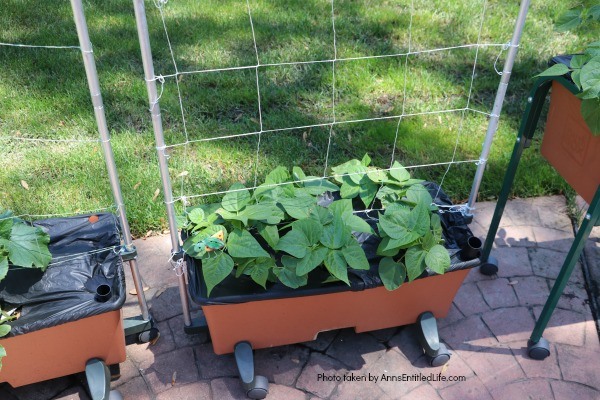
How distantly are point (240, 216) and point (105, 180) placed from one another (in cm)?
123

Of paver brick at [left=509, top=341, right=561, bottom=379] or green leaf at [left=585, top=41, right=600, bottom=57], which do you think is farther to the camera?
paver brick at [left=509, top=341, right=561, bottom=379]

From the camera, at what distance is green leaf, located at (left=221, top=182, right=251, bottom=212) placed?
217cm

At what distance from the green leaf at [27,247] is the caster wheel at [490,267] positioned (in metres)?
1.87

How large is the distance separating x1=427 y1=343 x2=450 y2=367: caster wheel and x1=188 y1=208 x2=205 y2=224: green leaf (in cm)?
107

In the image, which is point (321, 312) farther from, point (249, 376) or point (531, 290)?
point (531, 290)

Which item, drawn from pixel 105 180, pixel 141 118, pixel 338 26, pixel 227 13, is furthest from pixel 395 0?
pixel 105 180

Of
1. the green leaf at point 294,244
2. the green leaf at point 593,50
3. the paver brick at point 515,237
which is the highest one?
the green leaf at point 593,50

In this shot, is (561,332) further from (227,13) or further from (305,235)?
(227,13)

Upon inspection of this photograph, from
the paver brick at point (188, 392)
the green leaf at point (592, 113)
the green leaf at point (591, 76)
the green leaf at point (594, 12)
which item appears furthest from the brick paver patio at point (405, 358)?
the green leaf at point (594, 12)

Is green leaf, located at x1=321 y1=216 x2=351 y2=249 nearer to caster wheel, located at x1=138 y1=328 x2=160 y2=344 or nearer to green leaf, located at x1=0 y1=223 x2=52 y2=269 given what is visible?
caster wheel, located at x1=138 y1=328 x2=160 y2=344

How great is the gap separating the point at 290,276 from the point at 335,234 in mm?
222

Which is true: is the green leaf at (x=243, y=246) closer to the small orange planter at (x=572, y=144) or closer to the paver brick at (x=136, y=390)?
the paver brick at (x=136, y=390)

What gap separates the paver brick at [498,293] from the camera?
259 centimetres

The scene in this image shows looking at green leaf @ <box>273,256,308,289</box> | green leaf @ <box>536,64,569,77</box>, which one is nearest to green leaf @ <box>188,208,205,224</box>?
green leaf @ <box>273,256,308,289</box>
